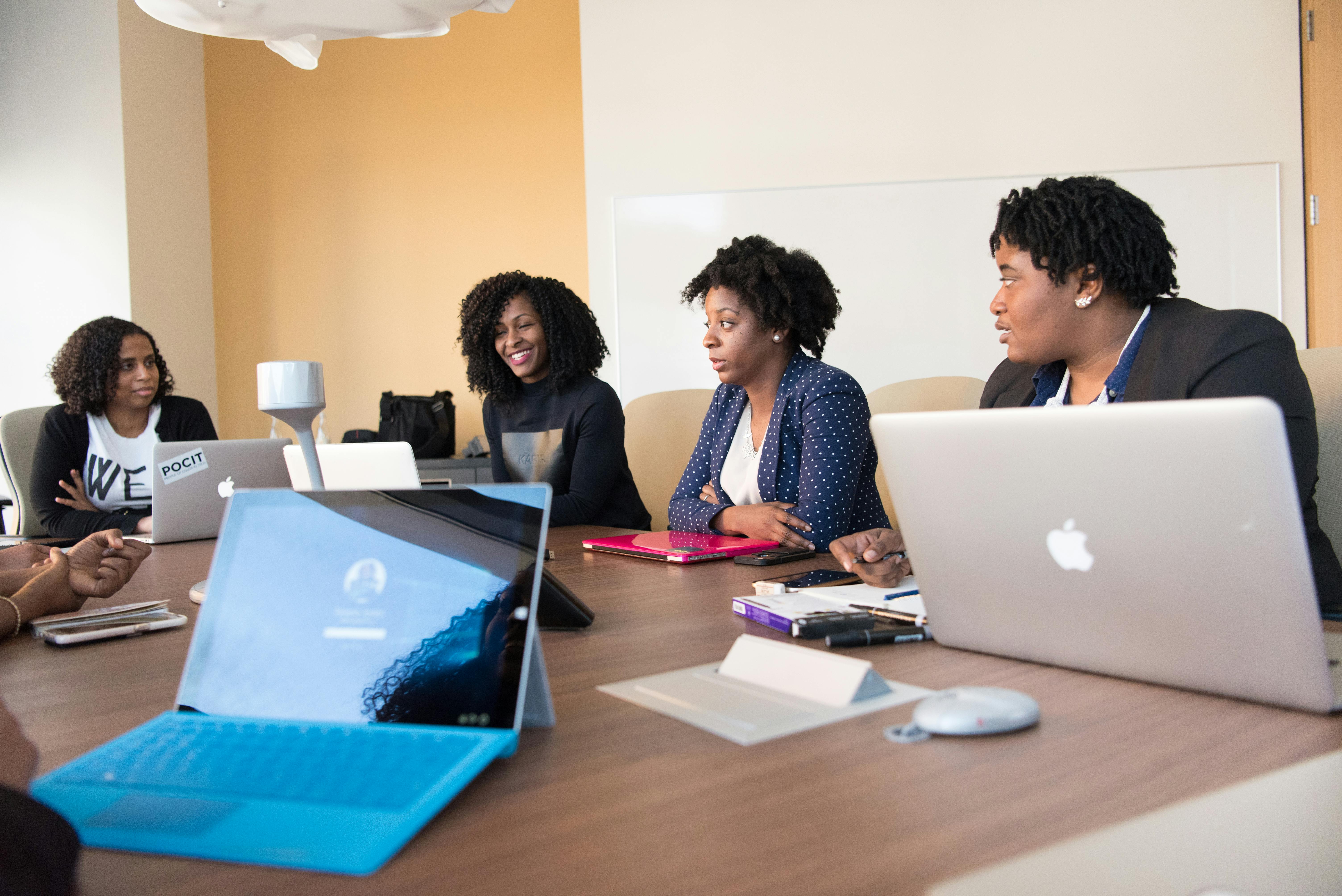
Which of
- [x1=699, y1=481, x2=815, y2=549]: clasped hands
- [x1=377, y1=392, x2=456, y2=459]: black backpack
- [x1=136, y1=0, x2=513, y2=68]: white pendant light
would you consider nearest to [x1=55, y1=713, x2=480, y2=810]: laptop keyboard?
[x1=699, y1=481, x2=815, y2=549]: clasped hands

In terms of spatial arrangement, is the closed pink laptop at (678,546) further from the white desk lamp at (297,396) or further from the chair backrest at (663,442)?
the chair backrest at (663,442)

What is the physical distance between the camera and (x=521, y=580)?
71cm

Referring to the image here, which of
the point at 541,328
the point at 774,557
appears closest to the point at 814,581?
the point at 774,557

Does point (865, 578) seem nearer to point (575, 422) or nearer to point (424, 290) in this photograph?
point (575, 422)

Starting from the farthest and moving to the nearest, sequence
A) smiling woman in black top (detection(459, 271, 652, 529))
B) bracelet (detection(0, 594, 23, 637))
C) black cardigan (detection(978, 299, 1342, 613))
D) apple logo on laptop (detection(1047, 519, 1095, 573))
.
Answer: smiling woman in black top (detection(459, 271, 652, 529))
black cardigan (detection(978, 299, 1342, 613))
bracelet (detection(0, 594, 23, 637))
apple logo on laptop (detection(1047, 519, 1095, 573))

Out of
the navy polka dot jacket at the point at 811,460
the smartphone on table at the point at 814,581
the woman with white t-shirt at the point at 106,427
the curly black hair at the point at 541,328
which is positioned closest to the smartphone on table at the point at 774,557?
the smartphone on table at the point at 814,581

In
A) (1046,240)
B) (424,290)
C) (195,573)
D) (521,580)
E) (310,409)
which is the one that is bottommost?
(195,573)

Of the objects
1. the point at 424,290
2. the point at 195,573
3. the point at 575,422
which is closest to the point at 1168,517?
the point at 195,573

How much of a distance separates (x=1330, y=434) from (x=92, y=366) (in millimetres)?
3129

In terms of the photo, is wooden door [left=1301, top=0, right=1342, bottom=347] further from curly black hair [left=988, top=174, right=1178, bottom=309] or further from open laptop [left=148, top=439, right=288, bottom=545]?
open laptop [left=148, top=439, right=288, bottom=545]

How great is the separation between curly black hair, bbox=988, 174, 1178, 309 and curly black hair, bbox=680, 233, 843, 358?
2.30 ft

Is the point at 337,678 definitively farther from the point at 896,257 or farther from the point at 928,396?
the point at 896,257

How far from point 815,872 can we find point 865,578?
74cm

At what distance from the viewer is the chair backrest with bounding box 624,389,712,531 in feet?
9.18
